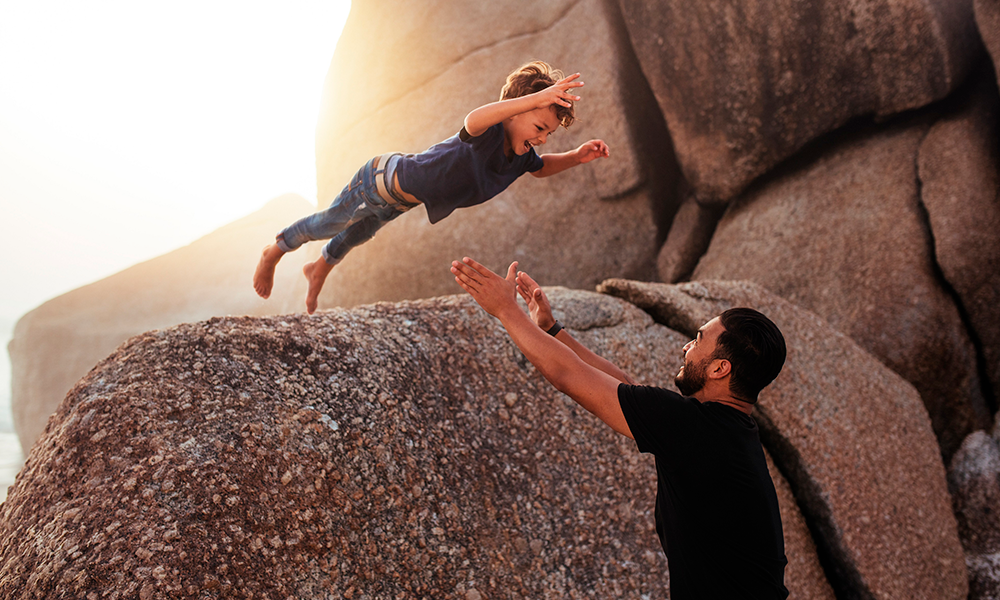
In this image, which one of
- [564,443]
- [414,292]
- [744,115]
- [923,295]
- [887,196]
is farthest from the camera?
[414,292]

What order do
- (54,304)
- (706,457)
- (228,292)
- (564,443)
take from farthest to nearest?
(54,304), (228,292), (564,443), (706,457)

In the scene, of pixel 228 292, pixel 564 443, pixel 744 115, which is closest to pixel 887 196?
pixel 744 115

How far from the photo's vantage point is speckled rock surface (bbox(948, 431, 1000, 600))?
3650 millimetres

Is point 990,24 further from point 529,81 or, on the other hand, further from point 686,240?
point 529,81

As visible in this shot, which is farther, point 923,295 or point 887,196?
point 887,196

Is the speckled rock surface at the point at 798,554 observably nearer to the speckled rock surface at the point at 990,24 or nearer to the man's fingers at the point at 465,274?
the man's fingers at the point at 465,274

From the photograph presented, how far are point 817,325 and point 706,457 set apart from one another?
122 inches

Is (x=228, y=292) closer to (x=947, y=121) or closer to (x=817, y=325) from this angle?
(x=817, y=325)

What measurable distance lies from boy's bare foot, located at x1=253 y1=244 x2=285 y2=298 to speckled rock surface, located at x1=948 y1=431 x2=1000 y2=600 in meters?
4.57

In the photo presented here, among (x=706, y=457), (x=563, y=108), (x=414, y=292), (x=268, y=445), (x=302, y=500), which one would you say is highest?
(x=563, y=108)

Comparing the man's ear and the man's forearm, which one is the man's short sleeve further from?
the man's forearm

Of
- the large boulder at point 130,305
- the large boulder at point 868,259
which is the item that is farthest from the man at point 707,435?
the large boulder at point 130,305

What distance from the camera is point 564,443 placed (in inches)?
106

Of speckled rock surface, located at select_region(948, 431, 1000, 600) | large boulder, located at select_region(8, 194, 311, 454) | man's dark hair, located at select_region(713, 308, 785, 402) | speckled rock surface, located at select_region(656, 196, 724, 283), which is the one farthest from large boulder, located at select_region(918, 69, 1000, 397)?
large boulder, located at select_region(8, 194, 311, 454)
